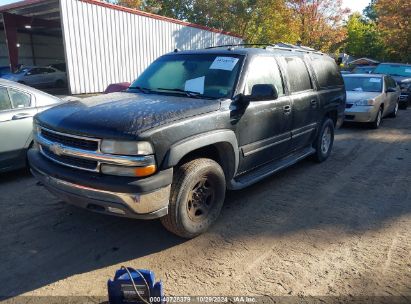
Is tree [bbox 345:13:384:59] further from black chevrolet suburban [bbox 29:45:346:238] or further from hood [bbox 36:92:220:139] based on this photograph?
hood [bbox 36:92:220:139]

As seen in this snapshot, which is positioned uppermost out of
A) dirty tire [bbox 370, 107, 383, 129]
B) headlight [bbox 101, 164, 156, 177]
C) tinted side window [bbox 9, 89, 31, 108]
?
tinted side window [bbox 9, 89, 31, 108]

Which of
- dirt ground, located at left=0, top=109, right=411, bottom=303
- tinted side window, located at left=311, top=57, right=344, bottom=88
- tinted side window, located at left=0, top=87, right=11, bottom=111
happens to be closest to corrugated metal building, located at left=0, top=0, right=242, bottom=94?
tinted side window, located at left=0, top=87, right=11, bottom=111

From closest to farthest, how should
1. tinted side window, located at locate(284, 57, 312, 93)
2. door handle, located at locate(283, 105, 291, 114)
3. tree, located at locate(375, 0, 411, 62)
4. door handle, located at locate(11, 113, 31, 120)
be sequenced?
door handle, located at locate(283, 105, 291, 114)
tinted side window, located at locate(284, 57, 312, 93)
door handle, located at locate(11, 113, 31, 120)
tree, located at locate(375, 0, 411, 62)

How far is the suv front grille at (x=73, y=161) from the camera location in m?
3.18

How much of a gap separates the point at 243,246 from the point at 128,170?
138 centimetres

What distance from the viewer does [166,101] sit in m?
3.79

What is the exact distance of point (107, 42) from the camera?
13.8m

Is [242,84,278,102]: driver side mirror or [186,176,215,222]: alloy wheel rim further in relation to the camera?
[242,84,278,102]: driver side mirror

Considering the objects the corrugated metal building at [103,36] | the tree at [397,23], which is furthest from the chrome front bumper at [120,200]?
the tree at [397,23]

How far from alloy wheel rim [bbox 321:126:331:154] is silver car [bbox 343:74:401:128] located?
347 cm

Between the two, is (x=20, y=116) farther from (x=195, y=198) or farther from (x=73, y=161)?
(x=195, y=198)

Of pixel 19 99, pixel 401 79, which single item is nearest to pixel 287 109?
pixel 19 99

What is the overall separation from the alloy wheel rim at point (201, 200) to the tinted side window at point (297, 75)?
6.80 feet

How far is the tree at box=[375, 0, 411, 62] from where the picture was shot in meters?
27.6
